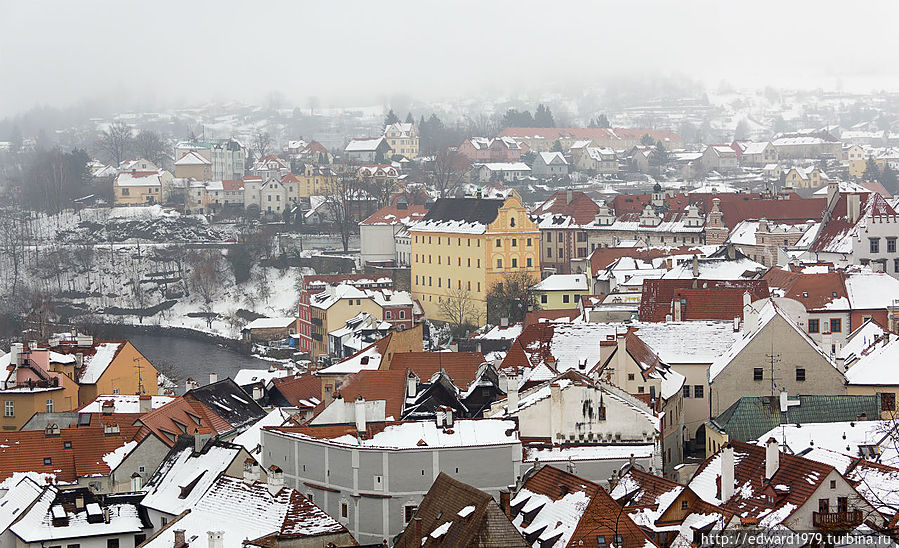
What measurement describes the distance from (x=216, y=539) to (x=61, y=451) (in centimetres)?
760

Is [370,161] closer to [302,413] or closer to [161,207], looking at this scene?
[161,207]

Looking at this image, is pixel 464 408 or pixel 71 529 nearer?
pixel 71 529

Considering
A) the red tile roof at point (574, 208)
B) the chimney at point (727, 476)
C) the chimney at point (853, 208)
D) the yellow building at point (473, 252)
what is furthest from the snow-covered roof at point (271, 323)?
the chimney at point (727, 476)

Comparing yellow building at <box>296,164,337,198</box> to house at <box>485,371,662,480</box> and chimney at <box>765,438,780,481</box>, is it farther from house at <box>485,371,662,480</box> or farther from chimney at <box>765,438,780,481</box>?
chimney at <box>765,438,780,481</box>

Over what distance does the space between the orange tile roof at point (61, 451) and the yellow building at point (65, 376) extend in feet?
21.7

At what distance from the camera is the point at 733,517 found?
16688 mm

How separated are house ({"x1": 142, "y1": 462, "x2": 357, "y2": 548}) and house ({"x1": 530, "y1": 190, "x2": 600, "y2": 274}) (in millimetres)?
35613

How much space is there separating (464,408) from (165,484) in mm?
5455

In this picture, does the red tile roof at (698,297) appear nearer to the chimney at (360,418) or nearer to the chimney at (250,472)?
the chimney at (360,418)

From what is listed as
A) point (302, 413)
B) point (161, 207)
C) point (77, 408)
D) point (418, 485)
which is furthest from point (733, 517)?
point (161, 207)

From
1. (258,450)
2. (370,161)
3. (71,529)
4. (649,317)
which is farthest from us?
(370,161)

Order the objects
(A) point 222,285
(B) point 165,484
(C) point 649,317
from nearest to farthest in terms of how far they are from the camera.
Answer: (B) point 165,484 → (C) point 649,317 → (A) point 222,285

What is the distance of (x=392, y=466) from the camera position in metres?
21.3

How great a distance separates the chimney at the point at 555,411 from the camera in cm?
2292
